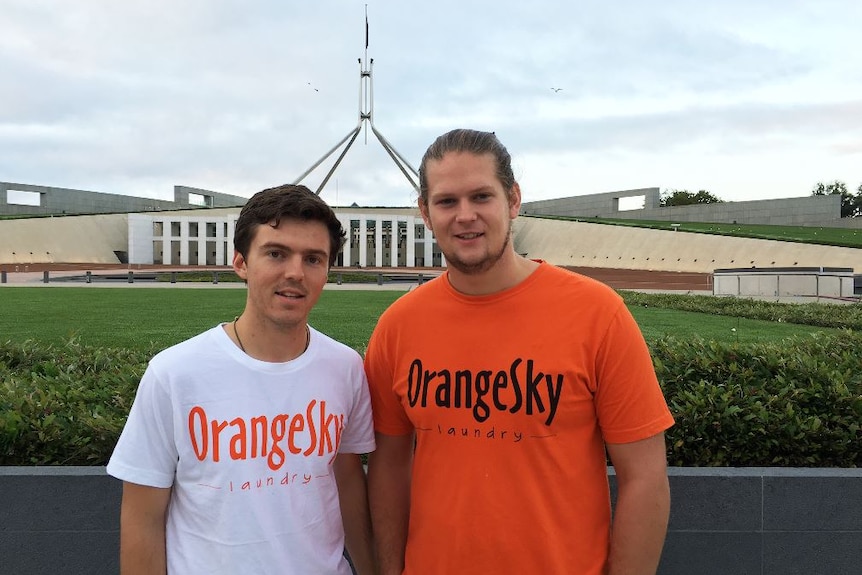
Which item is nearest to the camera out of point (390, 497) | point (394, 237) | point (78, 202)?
point (390, 497)

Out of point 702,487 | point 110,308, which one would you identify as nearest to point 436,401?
point 702,487

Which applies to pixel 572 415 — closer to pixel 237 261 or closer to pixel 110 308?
pixel 237 261

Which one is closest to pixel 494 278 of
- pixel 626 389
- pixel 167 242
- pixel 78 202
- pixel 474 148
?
pixel 474 148

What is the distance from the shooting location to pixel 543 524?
171 cm

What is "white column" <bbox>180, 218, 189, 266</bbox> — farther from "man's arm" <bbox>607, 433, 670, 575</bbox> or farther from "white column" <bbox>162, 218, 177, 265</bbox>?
"man's arm" <bbox>607, 433, 670, 575</bbox>

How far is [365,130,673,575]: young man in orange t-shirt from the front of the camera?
1731mm

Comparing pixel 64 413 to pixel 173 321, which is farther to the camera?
pixel 173 321

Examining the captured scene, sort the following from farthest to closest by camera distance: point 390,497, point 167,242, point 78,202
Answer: point 78,202
point 167,242
point 390,497

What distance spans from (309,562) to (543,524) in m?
0.63

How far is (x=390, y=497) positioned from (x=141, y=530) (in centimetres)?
69

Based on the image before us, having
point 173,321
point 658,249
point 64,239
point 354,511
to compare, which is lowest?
point 173,321

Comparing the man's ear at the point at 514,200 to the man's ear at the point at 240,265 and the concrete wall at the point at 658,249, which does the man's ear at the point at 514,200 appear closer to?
the man's ear at the point at 240,265

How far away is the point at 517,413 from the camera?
1732 mm

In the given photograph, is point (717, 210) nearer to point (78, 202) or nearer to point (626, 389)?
point (78, 202)
